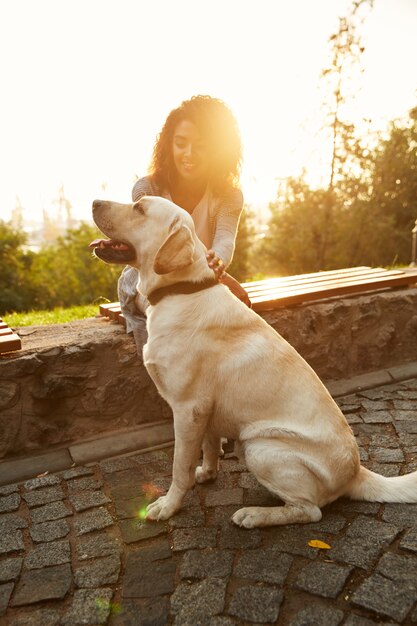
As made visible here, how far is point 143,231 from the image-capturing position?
2967 mm

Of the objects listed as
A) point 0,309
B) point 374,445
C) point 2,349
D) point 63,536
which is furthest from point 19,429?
point 0,309

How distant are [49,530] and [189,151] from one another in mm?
2905

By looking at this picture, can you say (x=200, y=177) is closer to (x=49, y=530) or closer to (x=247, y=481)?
(x=247, y=481)

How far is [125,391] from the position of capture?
415cm

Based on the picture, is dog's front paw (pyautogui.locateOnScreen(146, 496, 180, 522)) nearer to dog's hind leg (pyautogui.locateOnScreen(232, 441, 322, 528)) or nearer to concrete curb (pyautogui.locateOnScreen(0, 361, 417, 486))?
dog's hind leg (pyautogui.locateOnScreen(232, 441, 322, 528))

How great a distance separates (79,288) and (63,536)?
10.3m

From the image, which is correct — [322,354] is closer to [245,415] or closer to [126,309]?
[126,309]

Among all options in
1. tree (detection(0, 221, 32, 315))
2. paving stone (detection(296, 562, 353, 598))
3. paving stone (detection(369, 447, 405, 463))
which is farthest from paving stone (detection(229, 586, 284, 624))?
tree (detection(0, 221, 32, 315))

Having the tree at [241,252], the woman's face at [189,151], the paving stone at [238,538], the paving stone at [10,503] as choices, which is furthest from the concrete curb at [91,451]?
the tree at [241,252]

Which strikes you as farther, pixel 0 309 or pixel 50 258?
pixel 50 258

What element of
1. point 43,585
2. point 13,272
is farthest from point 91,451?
point 13,272

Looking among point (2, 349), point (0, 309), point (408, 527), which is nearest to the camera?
point (408, 527)

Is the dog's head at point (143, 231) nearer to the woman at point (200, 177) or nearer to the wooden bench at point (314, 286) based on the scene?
the woman at point (200, 177)

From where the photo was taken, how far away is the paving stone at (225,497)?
3.27 m
